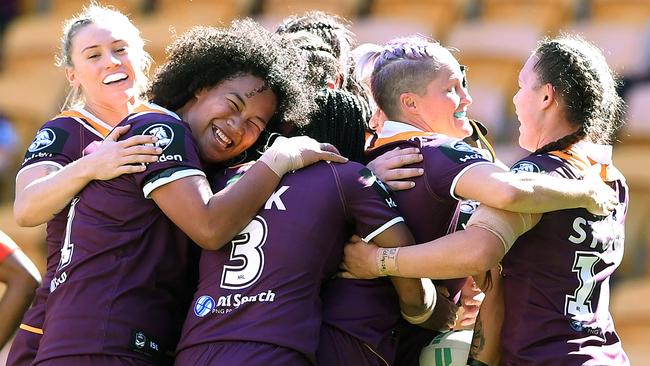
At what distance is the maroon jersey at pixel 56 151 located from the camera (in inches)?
156

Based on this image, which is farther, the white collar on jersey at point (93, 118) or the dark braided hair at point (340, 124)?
the white collar on jersey at point (93, 118)

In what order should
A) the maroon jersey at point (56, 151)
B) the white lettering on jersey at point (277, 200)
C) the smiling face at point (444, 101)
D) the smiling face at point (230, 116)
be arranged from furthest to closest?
the maroon jersey at point (56, 151)
the smiling face at point (444, 101)
the smiling face at point (230, 116)
the white lettering on jersey at point (277, 200)

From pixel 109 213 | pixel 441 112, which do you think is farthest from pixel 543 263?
pixel 109 213

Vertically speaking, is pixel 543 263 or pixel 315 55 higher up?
pixel 315 55

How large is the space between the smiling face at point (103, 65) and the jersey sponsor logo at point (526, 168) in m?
1.69

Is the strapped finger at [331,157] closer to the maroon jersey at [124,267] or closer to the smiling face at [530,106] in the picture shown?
the maroon jersey at [124,267]

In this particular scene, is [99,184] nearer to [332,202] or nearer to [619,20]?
[332,202]

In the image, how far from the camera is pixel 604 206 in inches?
143

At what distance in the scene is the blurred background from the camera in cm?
716

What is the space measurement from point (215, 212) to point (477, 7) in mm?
5948

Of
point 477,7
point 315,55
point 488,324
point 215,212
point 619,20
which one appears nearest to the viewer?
point 215,212

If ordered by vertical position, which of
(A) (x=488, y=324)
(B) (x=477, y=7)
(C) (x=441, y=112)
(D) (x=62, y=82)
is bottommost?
(A) (x=488, y=324)

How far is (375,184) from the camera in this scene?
3.60 meters

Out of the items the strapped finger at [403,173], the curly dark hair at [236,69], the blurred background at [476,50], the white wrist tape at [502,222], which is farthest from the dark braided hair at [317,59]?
the blurred background at [476,50]
